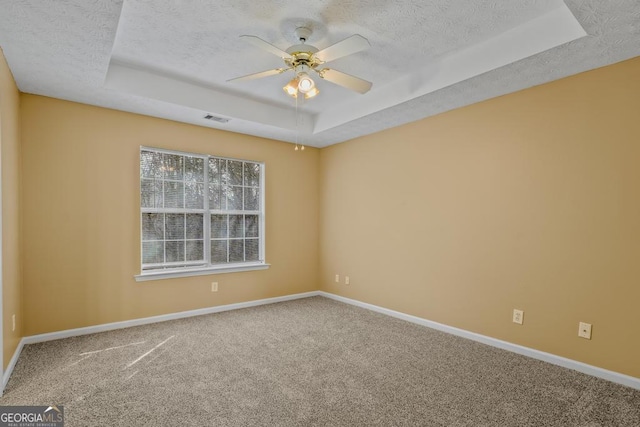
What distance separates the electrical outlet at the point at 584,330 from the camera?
8.80ft

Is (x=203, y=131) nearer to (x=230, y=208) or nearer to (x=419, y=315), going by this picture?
(x=230, y=208)

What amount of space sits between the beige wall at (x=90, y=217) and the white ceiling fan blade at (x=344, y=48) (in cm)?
251

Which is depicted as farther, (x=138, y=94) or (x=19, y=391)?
(x=138, y=94)

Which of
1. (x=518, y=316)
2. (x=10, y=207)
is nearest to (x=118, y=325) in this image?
(x=10, y=207)

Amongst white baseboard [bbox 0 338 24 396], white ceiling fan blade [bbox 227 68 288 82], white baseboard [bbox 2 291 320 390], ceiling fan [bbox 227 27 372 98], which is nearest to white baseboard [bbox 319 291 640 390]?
white baseboard [bbox 2 291 320 390]

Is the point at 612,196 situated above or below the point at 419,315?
above

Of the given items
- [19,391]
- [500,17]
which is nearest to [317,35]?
[500,17]

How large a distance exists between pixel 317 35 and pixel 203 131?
7.62 feet

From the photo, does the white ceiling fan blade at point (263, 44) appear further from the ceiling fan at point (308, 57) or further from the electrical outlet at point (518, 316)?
the electrical outlet at point (518, 316)

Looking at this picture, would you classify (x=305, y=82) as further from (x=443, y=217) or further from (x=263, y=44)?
(x=443, y=217)

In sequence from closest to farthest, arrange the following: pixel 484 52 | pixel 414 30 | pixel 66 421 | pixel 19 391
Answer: pixel 66 421 → pixel 19 391 → pixel 414 30 → pixel 484 52

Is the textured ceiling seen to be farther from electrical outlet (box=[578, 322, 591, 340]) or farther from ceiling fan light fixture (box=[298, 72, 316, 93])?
electrical outlet (box=[578, 322, 591, 340])

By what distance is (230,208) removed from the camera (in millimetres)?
4594

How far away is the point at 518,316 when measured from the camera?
310 centimetres
